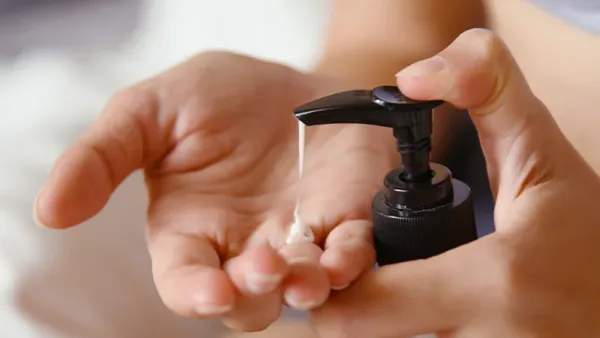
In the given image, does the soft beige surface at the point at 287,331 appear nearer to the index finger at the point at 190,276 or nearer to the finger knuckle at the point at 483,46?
the index finger at the point at 190,276

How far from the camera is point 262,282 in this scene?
1.09 feet

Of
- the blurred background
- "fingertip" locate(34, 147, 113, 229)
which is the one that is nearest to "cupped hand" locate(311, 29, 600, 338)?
"fingertip" locate(34, 147, 113, 229)

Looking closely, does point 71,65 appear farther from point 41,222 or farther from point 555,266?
point 555,266

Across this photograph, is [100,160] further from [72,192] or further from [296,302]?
[296,302]

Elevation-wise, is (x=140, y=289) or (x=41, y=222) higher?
(x=41, y=222)

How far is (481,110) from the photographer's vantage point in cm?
39

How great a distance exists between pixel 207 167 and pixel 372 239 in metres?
0.14

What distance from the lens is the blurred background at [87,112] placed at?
22.6 inches

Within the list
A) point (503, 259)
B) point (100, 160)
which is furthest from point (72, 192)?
point (503, 259)

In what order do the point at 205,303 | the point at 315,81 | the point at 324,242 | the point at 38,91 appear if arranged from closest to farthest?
1. the point at 205,303
2. the point at 324,242
3. the point at 315,81
4. the point at 38,91

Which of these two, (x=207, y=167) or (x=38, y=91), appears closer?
(x=207, y=167)

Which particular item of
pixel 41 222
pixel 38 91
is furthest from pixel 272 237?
pixel 38 91

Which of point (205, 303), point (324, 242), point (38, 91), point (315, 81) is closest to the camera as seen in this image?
point (205, 303)

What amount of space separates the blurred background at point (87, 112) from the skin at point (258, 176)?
0.45 ft
